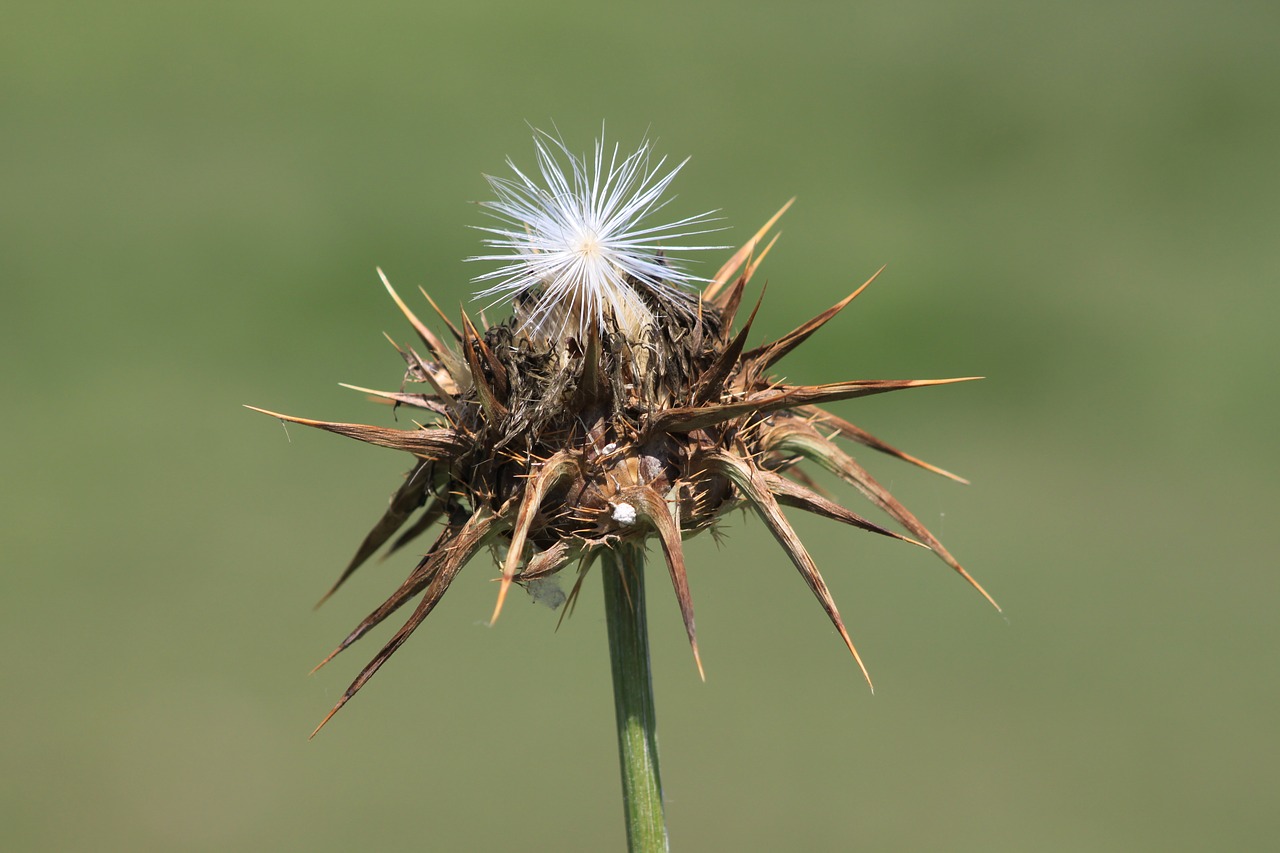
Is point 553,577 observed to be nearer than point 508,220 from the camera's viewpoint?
Yes

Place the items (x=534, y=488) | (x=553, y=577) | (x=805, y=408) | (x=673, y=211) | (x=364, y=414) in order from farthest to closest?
(x=364, y=414) < (x=673, y=211) < (x=805, y=408) < (x=553, y=577) < (x=534, y=488)

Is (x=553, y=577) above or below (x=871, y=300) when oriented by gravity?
below

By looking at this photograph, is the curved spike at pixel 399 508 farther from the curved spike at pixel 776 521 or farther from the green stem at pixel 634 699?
the curved spike at pixel 776 521

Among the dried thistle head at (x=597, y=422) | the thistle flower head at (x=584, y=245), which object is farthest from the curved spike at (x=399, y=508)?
the thistle flower head at (x=584, y=245)

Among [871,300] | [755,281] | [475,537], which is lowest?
[475,537]

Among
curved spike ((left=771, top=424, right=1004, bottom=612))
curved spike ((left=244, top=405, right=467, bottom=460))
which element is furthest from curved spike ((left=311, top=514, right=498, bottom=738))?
curved spike ((left=771, top=424, right=1004, bottom=612))

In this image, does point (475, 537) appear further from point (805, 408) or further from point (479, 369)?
point (805, 408)

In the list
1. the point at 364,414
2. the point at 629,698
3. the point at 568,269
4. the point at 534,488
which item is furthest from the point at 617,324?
the point at 364,414

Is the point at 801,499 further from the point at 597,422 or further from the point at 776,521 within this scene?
the point at 597,422
